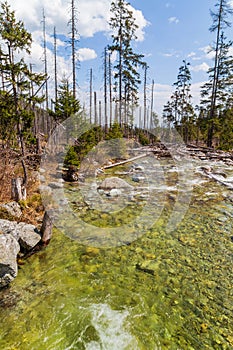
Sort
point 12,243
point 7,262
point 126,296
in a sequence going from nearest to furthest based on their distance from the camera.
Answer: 1. point 126,296
2. point 7,262
3. point 12,243

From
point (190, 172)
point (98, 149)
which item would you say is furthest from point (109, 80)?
point (190, 172)

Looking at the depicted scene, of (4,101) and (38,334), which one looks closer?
(38,334)

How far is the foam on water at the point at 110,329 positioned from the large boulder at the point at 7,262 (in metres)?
1.49

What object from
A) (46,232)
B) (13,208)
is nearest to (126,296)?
(46,232)

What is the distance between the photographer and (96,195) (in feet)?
26.6

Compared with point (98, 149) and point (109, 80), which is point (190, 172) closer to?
point (98, 149)

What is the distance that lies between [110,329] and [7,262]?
197 centimetres

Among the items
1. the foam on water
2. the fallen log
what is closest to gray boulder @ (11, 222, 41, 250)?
the foam on water

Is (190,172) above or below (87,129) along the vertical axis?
below

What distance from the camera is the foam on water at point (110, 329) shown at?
261 cm

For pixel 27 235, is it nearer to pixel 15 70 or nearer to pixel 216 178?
pixel 15 70

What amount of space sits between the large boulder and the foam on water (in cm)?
149

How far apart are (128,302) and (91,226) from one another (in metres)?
2.67

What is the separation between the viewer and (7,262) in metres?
3.51
